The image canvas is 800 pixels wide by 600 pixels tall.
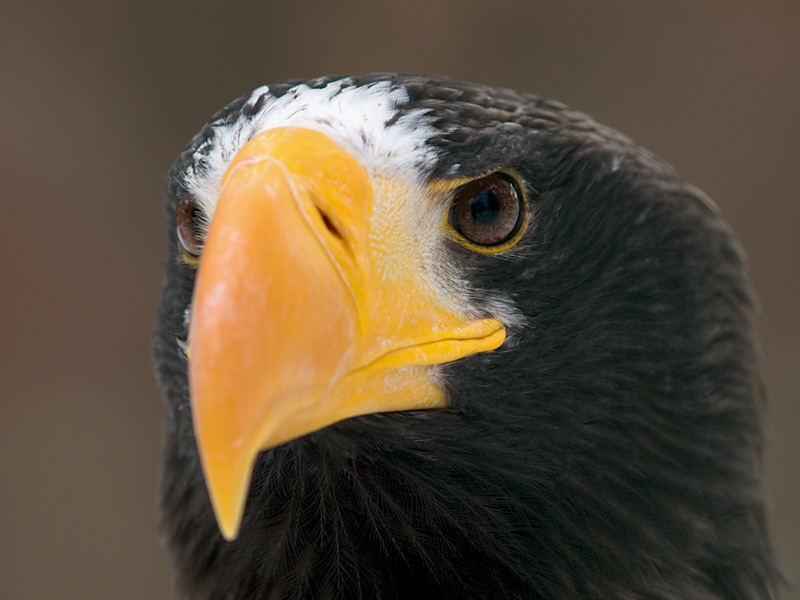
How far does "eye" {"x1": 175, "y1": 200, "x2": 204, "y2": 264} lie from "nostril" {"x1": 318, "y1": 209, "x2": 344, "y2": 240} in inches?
15.9

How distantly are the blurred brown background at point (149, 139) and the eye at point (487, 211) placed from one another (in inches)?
121

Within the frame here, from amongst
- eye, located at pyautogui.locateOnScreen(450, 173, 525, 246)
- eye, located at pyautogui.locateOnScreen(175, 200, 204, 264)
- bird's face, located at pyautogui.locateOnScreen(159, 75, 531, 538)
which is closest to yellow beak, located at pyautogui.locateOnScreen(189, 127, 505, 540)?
bird's face, located at pyautogui.locateOnScreen(159, 75, 531, 538)

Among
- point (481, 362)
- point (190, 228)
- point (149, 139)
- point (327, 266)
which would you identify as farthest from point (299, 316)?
point (149, 139)

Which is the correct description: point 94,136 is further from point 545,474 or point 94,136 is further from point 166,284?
point 545,474

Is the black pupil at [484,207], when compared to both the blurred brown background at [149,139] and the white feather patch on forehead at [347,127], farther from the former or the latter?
the blurred brown background at [149,139]

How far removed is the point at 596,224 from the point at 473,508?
504 millimetres

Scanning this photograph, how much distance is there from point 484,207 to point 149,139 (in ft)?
11.2

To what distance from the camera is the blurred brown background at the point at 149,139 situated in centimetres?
417

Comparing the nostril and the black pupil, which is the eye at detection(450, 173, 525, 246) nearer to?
the black pupil

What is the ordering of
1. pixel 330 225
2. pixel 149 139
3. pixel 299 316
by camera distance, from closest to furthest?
pixel 299 316
pixel 330 225
pixel 149 139

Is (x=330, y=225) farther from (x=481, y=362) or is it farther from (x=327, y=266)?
(x=481, y=362)

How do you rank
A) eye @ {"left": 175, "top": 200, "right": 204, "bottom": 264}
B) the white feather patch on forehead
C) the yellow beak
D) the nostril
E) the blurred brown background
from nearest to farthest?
the yellow beak, the nostril, the white feather patch on forehead, eye @ {"left": 175, "top": 200, "right": 204, "bottom": 264}, the blurred brown background

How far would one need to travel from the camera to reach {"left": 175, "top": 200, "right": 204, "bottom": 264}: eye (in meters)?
1.43

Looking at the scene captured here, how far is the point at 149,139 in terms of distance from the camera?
14.3 feet
